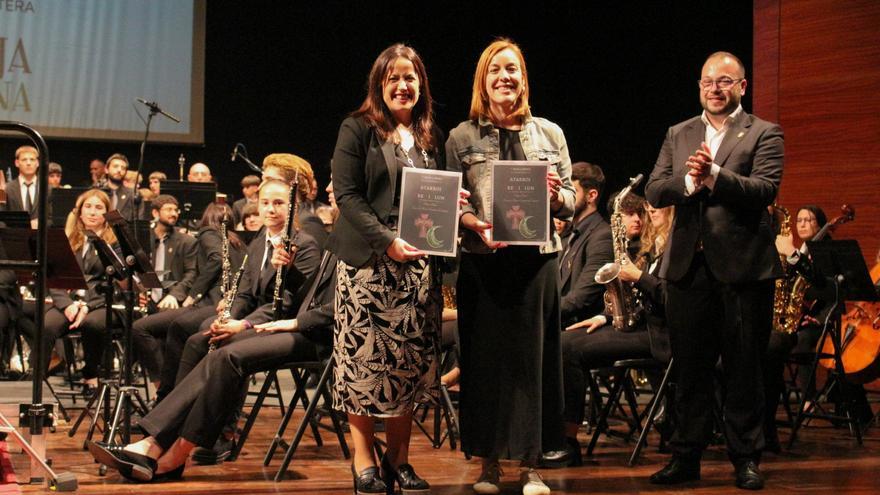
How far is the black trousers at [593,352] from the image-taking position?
15.1ft

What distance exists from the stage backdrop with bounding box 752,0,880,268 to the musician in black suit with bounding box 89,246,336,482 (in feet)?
14.5

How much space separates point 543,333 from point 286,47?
9.61 meters

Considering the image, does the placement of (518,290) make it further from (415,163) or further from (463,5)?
(463,5)

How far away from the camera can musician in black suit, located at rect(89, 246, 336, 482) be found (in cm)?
386

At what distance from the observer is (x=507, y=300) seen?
3.58 metres

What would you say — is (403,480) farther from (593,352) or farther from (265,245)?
(265,245)

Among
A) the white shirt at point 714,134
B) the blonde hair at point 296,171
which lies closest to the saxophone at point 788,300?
the white shirt at point 714,134

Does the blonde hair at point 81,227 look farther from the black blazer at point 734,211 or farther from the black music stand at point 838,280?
the black music stand at point 838,280

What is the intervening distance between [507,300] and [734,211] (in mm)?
991

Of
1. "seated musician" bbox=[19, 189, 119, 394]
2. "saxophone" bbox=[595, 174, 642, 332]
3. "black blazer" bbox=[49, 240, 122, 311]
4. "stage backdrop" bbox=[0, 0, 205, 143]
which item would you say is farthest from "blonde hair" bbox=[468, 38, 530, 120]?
"stage backdrop" bbox=[0, 0, 205, 143]

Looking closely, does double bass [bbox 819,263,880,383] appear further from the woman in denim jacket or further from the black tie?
the black tie

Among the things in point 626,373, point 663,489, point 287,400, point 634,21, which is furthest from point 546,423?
point 634,21

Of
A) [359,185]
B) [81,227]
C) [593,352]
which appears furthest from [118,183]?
[359,185]

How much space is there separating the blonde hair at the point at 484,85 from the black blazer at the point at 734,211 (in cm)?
71
